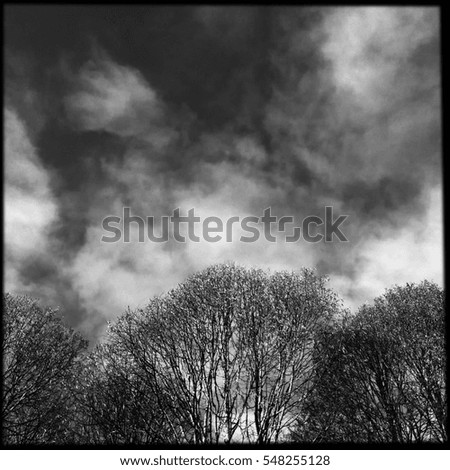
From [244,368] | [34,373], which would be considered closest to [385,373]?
[244,368]

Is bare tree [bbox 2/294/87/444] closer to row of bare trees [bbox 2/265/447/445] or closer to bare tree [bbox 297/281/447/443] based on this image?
row of bare trees [bbox 2/265/447/445]

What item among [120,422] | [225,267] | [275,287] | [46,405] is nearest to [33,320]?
[46,405]

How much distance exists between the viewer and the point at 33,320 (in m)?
26.6

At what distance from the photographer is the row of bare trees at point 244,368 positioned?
68.8ft

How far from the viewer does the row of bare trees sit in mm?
20969

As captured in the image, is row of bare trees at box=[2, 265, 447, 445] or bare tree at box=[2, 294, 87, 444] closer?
row of bare trees at box=[2, 265, 447, 445]

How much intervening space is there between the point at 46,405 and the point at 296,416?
48.8 ft

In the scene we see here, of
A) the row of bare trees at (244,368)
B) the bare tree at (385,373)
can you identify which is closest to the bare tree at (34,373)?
the row of bare trees at (244,368)

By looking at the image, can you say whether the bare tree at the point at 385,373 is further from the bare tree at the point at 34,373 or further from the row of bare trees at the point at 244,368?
the bare tree at the point at 34,373

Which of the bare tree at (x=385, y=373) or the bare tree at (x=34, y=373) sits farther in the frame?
the bare tree at (x=34, y=373)

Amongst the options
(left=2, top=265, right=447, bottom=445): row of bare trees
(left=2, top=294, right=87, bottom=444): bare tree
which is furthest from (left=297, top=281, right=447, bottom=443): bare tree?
(left=2, top=294, right=87, bottom=444): bare tree

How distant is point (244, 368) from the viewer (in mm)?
20953

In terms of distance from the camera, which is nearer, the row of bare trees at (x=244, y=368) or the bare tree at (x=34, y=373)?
the row of bare trees at (x=244, y=368)

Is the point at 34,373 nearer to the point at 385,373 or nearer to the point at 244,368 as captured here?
the point at 244,368
